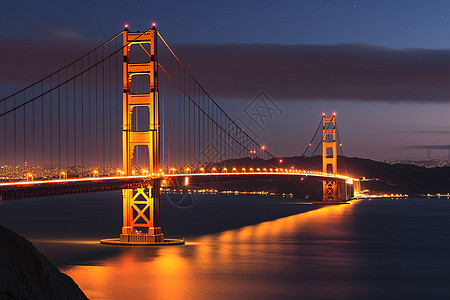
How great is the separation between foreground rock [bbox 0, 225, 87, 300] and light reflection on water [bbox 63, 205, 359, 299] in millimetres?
14423

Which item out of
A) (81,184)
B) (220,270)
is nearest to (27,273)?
(81,184)

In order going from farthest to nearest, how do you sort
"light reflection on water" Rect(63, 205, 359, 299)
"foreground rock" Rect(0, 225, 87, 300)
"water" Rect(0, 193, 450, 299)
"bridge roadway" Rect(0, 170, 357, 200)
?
"water" Rect(0, 193, 450, 299) < "light reflection on water" Rect(63, 205, 359, 299) < "bridge roadway" Rect(0, 170, 357, 200) < "foreground rock" Rect(0, 225, 87, 300)

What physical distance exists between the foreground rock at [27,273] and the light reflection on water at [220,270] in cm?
1442

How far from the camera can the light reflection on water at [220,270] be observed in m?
33.7

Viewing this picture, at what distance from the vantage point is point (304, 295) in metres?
33.6

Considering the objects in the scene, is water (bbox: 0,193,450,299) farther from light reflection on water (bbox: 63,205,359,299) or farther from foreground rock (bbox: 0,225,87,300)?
foreground rock (bbox: 0,225,87,300)

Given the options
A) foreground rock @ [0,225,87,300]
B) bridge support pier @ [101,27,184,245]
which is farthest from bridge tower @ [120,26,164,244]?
foreground rock @ [0,225,87,300]

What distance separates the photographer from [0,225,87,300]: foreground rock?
49.9 feet

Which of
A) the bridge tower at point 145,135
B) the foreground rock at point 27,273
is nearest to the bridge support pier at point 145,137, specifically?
the bridge tower at point 145,135

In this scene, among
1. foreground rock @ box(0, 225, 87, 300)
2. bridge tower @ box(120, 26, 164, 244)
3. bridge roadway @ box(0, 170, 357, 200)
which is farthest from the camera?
bridge tower @ box(120, 26, 164, 244)

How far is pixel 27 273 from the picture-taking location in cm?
1580

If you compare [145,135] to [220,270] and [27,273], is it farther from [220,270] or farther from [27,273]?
[27,273]

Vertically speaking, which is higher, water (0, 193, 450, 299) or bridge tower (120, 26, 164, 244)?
bridge tower (120, 26, 164, 244)

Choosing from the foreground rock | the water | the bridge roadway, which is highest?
the bridge roadway
